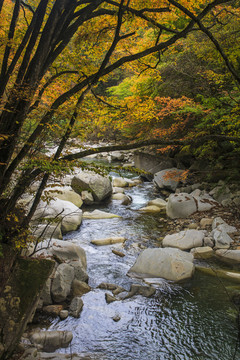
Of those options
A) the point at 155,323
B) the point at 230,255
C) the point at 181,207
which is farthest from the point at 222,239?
the point at 155,323

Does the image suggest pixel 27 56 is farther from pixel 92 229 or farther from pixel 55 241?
pixel 92 229

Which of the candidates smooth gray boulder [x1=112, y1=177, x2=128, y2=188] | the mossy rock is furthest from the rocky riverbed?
smooth gray boulder [x1=112, y1=177, x2=128, y2=188]

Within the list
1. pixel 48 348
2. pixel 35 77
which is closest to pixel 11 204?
pixel 35 77

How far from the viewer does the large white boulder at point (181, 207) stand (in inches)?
331

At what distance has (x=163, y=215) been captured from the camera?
8.98 metres

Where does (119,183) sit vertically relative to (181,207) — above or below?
above

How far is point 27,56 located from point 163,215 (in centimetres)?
695

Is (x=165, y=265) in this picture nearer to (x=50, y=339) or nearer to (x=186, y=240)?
(x=186, y=240)

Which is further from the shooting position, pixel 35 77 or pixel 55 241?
pixel 55 241

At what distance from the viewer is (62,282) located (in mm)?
4238

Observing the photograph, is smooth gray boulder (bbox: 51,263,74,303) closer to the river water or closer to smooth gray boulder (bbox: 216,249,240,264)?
the river water

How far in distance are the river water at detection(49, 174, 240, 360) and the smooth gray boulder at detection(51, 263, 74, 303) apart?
0.38 meters

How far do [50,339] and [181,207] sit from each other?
6094mm

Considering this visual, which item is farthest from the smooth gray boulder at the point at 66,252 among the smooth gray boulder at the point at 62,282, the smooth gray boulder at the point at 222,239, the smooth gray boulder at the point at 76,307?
the smooth gray boulder at the point at 222,239
